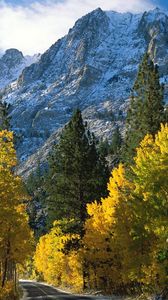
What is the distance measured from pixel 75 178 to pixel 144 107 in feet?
31.9

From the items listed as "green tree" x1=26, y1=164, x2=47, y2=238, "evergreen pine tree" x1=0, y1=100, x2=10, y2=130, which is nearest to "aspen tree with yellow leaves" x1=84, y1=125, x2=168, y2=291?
"evergreen pine tree" x1=0, y1=100, x2=10, y2=130

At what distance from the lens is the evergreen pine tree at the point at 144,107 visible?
4862cm

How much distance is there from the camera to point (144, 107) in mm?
50094

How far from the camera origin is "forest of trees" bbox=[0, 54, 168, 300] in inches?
1170

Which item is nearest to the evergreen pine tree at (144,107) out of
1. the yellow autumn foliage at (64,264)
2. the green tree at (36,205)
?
the yellow autumn foliage at (64,264)

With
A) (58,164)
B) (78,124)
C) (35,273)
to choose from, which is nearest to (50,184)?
(58,164)

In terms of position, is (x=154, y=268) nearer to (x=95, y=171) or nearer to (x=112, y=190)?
(x=112, y=190)

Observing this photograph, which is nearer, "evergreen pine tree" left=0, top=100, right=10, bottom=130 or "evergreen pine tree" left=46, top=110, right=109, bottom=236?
"evergreen pine tree" left=46, top=110, right=109, bottom=236

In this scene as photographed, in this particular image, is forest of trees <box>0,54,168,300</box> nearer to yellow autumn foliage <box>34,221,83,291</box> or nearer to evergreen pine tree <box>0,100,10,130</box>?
evergreen pine tree <box>0,100,10,130</box>

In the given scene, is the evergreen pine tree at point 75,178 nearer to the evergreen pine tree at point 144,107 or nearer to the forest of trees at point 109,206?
the forest of trees at point 109,206

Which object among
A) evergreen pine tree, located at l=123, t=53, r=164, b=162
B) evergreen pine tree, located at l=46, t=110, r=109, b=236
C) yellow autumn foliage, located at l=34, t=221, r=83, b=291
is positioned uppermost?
evergreen pine tree, located at l=123, t=53, r=164, b=162

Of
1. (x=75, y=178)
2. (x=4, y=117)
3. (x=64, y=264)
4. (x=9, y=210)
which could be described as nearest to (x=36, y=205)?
(x=64, y=264)

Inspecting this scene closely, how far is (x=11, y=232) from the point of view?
32.3 meters

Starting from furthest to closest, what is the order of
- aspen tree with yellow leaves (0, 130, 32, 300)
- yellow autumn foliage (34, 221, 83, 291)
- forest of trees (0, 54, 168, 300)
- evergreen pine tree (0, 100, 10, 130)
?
yellow autumn foliage (34, 221, 83, 291) < evergreen pine tree (0, 100, 10, 130) < forest of trees (0, 54, 168, 300) < aspen tree with yellow leaves (0, 130, 32, 300)
